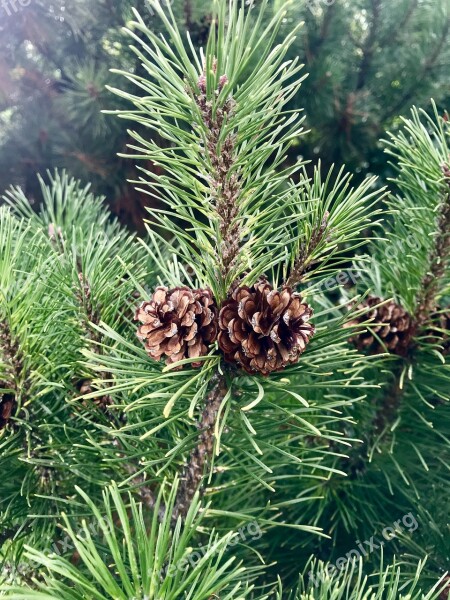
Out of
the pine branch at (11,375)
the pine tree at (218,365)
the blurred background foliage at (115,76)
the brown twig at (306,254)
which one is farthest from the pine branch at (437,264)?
the blurred background foliage at (115,76)

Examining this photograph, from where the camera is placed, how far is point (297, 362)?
1.29ft

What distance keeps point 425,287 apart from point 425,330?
42 mm

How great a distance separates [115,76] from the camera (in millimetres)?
896

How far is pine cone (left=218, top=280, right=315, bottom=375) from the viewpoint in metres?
0.36

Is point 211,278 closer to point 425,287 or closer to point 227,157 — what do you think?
point 227,157

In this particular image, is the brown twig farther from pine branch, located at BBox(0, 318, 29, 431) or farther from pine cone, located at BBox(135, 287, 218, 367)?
pine branch, located at BBox(0, 318, 29, 431)

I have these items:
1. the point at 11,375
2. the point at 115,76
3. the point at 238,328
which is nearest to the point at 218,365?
the point at 238,328

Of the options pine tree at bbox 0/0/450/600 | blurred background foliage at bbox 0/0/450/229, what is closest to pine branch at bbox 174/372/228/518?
pine tree at bbox 0/0/450/600

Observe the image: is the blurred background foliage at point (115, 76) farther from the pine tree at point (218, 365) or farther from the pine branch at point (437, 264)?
the pine branch at point (437, 264)

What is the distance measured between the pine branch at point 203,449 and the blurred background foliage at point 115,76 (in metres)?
0.58

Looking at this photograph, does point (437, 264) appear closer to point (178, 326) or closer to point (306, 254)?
point (306, 254)

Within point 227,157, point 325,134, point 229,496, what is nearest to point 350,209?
point 227,157

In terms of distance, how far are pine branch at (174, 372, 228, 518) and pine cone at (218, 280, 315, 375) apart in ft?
0.14

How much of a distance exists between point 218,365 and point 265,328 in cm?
4
